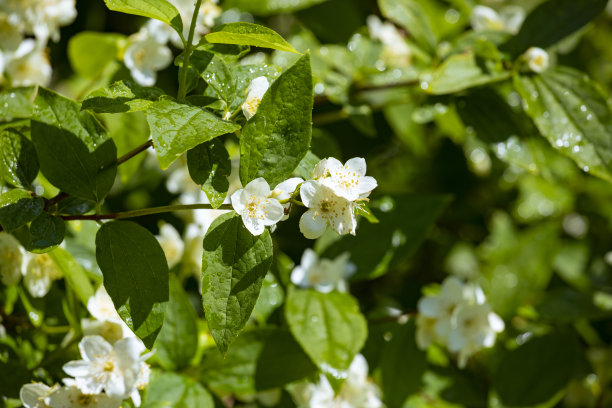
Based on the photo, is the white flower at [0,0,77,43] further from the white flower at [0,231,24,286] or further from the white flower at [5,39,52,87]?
the white flower at [0,231,24,286]

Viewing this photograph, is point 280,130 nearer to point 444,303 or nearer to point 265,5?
point 444,303

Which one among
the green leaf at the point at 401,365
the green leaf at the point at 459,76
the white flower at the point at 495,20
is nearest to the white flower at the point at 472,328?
the green leaf at the point at 401,365

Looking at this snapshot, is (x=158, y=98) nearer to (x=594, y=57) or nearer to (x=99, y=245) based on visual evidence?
(x=99, y=245)

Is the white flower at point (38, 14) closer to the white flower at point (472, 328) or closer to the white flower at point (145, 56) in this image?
the white flower at point (145, 56)

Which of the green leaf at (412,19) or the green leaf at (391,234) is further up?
the green leaf at (412,19)

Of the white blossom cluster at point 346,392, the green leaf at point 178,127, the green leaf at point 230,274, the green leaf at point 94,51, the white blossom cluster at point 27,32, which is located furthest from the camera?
the green leaf at point 94,51

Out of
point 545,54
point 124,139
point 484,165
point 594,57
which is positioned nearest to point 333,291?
point 124,139
